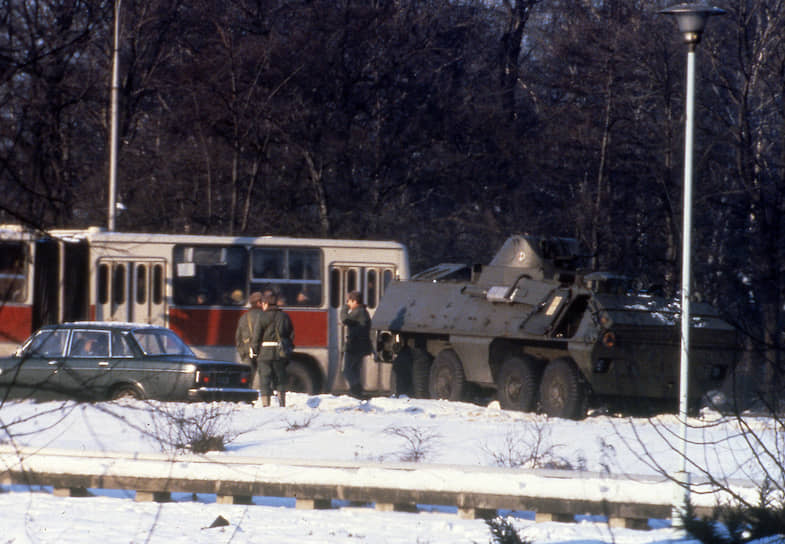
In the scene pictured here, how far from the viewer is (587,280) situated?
17.7 m

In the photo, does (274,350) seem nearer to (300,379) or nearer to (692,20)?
(300,379)

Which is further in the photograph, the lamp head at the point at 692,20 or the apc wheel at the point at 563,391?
the apc wheel at the point at 563,391

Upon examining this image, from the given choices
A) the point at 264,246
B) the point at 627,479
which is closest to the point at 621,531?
the point at 627,479

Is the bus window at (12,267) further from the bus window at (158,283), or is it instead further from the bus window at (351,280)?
the bus window at (351,280)

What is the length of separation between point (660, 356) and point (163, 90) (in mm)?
16669

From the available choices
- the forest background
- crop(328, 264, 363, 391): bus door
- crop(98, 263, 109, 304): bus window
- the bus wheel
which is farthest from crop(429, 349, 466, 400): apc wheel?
crop(98, 263, 109, 304): bus window

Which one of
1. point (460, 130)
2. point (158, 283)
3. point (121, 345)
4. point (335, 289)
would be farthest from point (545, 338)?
point (460, 130)

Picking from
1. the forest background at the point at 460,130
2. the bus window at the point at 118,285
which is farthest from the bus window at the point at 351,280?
the forest background at the point at 460,130

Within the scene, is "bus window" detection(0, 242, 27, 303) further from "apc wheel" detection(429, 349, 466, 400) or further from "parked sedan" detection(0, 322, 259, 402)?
"apc wheel" detection(429, 349, 466, 400)

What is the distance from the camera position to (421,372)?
20781 mm

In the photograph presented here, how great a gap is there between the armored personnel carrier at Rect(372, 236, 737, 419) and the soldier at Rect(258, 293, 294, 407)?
3.12m

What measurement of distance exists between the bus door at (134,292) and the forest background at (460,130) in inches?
96.2

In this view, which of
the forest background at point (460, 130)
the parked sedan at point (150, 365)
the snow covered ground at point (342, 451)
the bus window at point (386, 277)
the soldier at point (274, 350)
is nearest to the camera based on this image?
the snow covered ground at point (342, 451)

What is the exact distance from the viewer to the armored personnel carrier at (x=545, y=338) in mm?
16984
